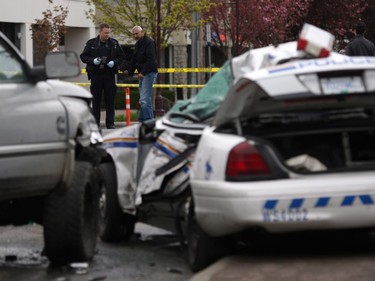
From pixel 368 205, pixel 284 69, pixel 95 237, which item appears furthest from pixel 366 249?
pixel 95 237

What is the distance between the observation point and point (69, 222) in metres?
8.32

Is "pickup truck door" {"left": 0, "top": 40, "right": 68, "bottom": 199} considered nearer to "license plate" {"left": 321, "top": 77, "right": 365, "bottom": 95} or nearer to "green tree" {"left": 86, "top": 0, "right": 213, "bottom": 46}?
"license plate" {"left": 321, "top": 77, "right": 365, "bottom": 95}

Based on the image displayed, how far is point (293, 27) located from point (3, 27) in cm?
1569

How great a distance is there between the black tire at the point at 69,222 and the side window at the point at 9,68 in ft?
2.68

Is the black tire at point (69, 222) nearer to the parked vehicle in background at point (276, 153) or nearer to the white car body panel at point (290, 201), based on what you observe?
the parked vehicle in background at point (276, 153)

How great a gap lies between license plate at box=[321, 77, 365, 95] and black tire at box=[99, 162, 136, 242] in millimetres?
2712

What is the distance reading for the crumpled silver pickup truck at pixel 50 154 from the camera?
770cm

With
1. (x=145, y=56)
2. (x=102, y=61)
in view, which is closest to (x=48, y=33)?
(x=145, y=56)

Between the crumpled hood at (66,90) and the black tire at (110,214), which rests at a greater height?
the crumpled hood at (66,90)

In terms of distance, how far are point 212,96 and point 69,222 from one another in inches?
59.6

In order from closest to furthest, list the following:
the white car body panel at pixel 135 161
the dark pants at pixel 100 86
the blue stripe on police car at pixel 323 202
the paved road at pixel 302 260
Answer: the paved road at pixel 302 260
the blue stripe on police car at pixel 323 202
the white car body panel at pixel 135 161
the dark pants at pixel 100 86

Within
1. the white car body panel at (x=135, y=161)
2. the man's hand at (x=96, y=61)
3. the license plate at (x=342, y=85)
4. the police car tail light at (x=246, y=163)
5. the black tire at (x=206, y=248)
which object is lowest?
the black tire at (x=206, y=248)

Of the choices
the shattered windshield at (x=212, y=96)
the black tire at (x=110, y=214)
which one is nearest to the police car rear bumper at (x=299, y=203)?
the shattered windshield at (x=212, y=96)

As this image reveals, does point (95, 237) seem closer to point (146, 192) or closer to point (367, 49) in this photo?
point (146, 192)
